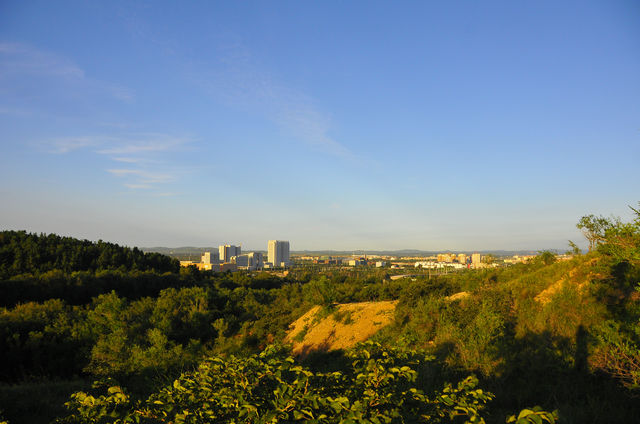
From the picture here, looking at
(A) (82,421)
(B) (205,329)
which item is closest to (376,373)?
(A) (82,421)

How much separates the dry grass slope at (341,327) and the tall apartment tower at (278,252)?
510 feet

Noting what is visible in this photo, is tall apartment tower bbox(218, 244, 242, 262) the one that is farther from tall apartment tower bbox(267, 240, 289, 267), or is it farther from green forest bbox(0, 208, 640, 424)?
green forest bbox(0, 208, 640, 424)

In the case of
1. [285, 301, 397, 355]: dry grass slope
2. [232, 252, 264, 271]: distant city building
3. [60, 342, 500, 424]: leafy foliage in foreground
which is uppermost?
[60, 342, 500, 424]: leafy foliage in foreground

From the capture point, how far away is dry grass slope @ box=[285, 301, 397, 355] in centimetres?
1305

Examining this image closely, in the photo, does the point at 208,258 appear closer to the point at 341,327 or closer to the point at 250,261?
the point at 250,261

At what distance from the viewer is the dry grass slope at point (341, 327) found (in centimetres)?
1305

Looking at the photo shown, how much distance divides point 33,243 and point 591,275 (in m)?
49.1

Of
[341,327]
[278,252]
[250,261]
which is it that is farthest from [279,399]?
[278,252]

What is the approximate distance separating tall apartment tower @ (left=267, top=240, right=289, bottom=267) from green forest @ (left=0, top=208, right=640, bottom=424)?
146316 mm

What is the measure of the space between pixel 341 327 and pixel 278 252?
161 meters

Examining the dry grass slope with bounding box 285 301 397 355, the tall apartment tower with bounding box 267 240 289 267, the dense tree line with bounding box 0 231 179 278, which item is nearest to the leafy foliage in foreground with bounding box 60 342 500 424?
the dry grass slope with bounding box 285 301 397 355

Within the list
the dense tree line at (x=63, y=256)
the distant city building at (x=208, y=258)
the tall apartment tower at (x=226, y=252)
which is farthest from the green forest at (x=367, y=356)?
the tall apartment tower at (x=226, y=252)

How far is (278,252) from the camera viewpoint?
17275 centimetres

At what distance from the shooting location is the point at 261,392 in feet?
8.92
